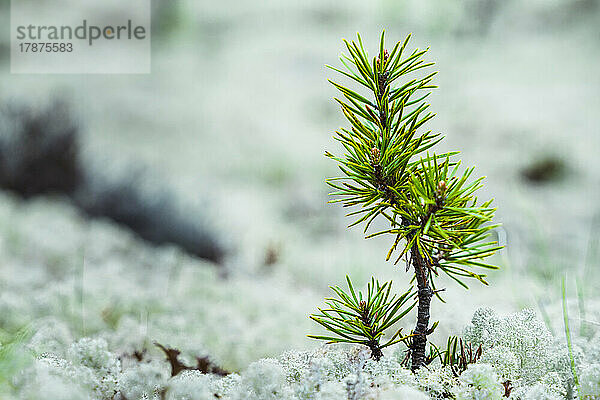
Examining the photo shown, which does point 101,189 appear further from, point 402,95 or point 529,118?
point 529,118

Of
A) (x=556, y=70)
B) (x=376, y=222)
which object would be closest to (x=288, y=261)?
(x=376, y=222)

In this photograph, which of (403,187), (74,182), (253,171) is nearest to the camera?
(403,187)

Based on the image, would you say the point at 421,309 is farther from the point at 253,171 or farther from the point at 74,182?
the point at 253,171
